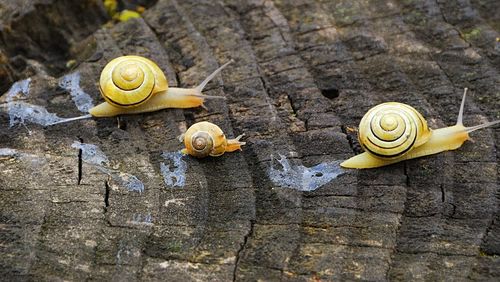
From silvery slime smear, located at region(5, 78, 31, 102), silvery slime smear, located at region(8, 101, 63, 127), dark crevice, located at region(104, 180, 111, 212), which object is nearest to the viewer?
dark crevice, located at region(104, 180, 111, 212)

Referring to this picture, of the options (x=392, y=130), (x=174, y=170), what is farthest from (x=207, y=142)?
(x=392, y=130)

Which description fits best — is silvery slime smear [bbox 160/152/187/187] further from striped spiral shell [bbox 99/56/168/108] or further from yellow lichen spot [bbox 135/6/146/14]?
yellow lichen spot [bbox 135/6/146/14]

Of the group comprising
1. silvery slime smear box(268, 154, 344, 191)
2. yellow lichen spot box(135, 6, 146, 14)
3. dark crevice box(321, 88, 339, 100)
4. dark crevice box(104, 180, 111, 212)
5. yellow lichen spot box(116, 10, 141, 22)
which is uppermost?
yellow lichen spot box(135, 6, 146, 14)

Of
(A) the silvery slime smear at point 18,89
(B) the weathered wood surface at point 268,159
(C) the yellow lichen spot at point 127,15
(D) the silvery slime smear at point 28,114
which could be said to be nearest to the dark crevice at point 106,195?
(B) the weathered wood surface at point 268,159

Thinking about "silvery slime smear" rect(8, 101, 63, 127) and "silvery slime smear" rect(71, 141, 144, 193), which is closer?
"silvery slime smear" rect(71, 141, 144, 193)

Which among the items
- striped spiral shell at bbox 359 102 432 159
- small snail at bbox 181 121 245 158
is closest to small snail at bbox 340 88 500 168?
striped spiral shell at bbox 359 102 432 159
